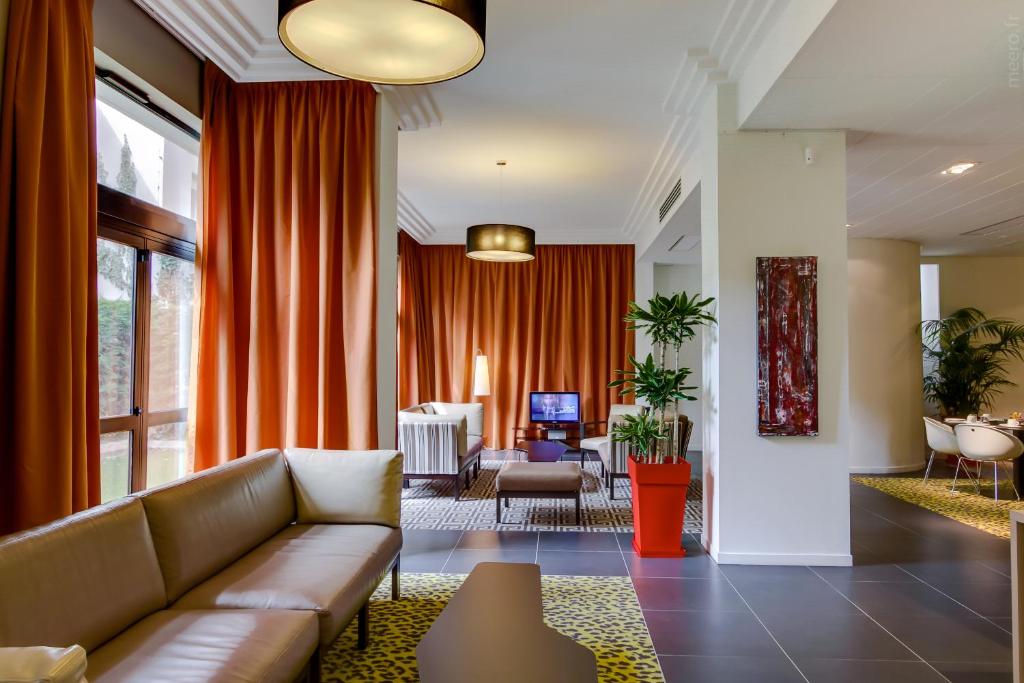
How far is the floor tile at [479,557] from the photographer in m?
3.87

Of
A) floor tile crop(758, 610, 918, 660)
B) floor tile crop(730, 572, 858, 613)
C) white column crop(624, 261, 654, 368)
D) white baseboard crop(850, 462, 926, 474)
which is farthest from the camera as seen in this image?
white column crop(624, 261, 654, 368)

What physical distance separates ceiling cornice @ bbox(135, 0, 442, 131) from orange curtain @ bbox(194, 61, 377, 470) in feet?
0.27

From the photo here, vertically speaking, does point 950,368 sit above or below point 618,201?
below

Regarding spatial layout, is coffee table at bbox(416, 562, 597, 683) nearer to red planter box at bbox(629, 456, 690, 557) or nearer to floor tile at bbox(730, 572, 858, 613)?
floor tile at bbox(730, 572, 858, 613)

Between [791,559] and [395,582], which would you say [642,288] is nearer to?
[791,559]

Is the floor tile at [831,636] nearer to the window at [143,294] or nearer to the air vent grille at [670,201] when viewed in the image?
the window at [143,294]

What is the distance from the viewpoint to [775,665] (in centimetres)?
260

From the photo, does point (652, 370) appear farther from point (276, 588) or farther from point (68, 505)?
point (68, 505)

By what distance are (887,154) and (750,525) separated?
284 cm

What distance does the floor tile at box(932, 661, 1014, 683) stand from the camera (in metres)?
2.47

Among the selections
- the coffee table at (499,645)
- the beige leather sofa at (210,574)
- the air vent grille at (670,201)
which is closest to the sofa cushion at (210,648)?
the beige leather sofa at (210,574)

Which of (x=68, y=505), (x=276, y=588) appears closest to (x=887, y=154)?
(x=276, y=588)

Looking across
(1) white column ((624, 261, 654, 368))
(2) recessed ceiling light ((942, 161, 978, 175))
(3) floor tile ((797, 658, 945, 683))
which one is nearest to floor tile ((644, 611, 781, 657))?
(3) floor tile ((797, 658, 945, 683))

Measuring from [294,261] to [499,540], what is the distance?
2.40 m
